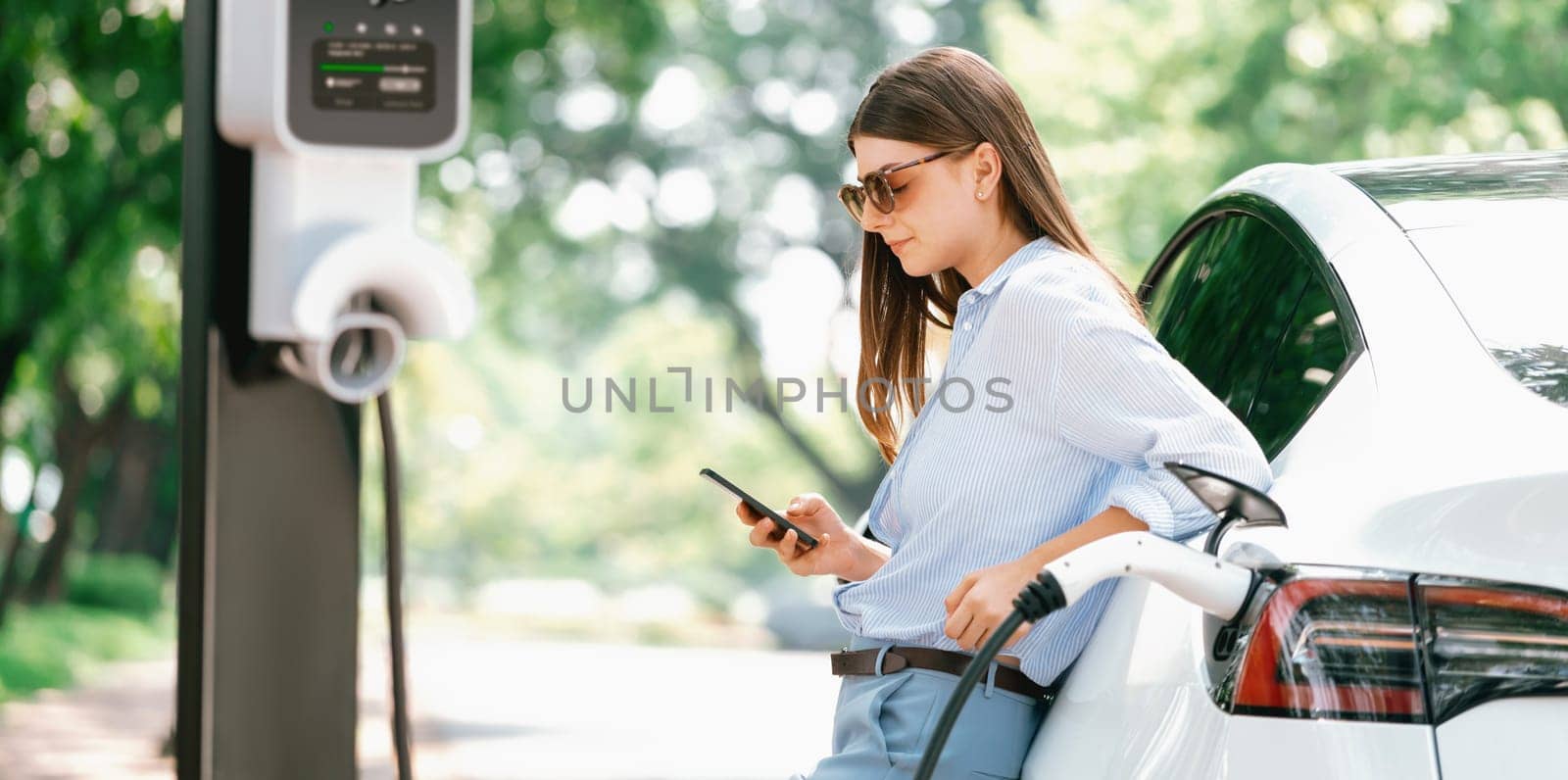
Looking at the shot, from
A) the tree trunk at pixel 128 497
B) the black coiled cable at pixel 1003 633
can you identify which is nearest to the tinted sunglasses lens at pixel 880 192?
the black coiled cable at pixel 1003 633

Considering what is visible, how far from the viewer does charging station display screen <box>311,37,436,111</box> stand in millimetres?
2674

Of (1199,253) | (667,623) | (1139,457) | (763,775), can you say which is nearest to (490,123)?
(763,775)

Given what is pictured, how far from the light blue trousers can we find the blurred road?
177 inches

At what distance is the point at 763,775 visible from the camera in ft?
32.3

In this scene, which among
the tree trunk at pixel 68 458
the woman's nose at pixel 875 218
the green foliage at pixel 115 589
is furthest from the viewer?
the green foliage at pixel 115 589

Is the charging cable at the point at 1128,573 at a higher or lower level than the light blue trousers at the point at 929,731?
higher

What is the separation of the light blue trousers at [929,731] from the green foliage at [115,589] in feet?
78.9

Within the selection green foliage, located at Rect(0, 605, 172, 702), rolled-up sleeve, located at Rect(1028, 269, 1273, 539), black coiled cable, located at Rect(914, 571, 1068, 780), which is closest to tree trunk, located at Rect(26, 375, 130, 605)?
green foliage, located at Rect(0, 605, 172, 702)

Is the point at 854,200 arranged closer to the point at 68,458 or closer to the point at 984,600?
the point at 984,600

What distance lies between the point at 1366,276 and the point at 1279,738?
2.09ft

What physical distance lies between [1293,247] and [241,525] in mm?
1604

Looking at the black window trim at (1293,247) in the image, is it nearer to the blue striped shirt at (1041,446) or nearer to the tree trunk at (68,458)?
the blue striped shirt at (1041,446)

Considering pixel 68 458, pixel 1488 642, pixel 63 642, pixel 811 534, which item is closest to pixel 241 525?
pixel 811 534

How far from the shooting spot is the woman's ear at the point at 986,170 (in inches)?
94.1
